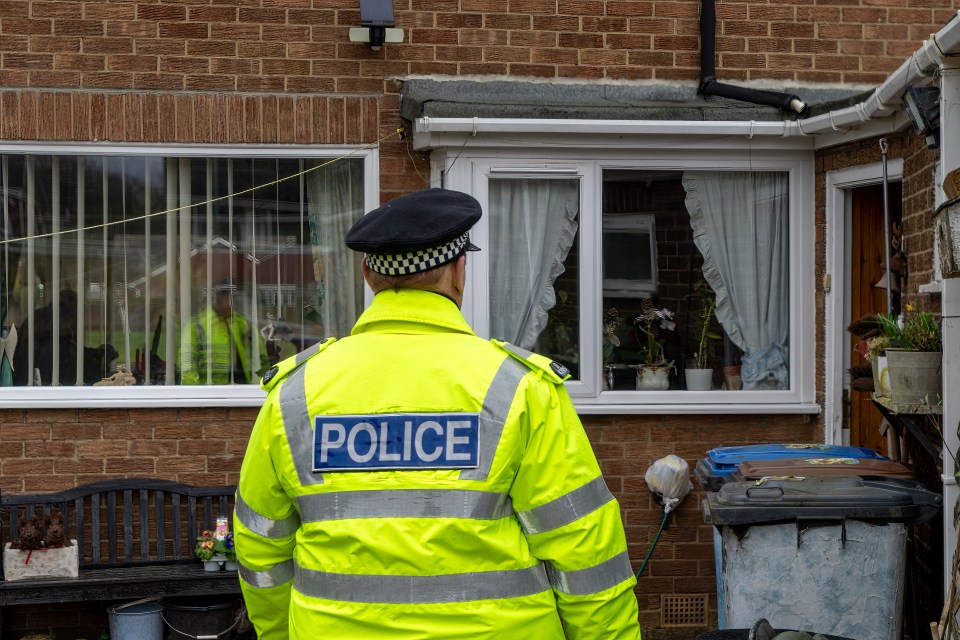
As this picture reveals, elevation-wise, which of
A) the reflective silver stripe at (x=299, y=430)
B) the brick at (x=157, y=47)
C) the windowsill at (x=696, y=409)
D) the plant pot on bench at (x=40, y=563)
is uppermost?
the brick at (x=157, y=47)

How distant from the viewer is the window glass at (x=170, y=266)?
20.4 feet

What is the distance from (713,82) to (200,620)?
386 cm

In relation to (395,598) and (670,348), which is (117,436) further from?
(395,598)

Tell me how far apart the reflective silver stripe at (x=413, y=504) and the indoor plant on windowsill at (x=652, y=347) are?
13.0ft

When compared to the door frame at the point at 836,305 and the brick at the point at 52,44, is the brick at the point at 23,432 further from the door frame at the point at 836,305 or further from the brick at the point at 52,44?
the door frame at the point at 836,305

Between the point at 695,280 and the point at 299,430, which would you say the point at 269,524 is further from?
the point at 695,280

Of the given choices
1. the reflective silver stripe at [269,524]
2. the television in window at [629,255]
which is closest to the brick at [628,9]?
the television in window at [629,255]

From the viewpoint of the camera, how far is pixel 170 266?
6328 mm

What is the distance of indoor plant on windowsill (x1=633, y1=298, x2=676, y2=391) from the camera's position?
640cm

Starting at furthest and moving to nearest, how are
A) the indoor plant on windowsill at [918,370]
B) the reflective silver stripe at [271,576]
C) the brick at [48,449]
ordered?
the brick at [48,449] → the indoor plant on windowsill at [918,370] → the reflective silver stripe at [271,576]

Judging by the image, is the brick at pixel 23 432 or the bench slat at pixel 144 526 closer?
the bench slat at pixel 144 526

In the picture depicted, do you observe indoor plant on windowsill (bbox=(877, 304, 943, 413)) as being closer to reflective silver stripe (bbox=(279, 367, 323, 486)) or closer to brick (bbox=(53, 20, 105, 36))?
reflective silver stripe (bbox=(279, 367, 323, 486))

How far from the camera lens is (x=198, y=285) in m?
6.36

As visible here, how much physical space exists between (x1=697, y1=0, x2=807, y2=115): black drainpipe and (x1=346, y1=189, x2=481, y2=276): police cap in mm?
3900
